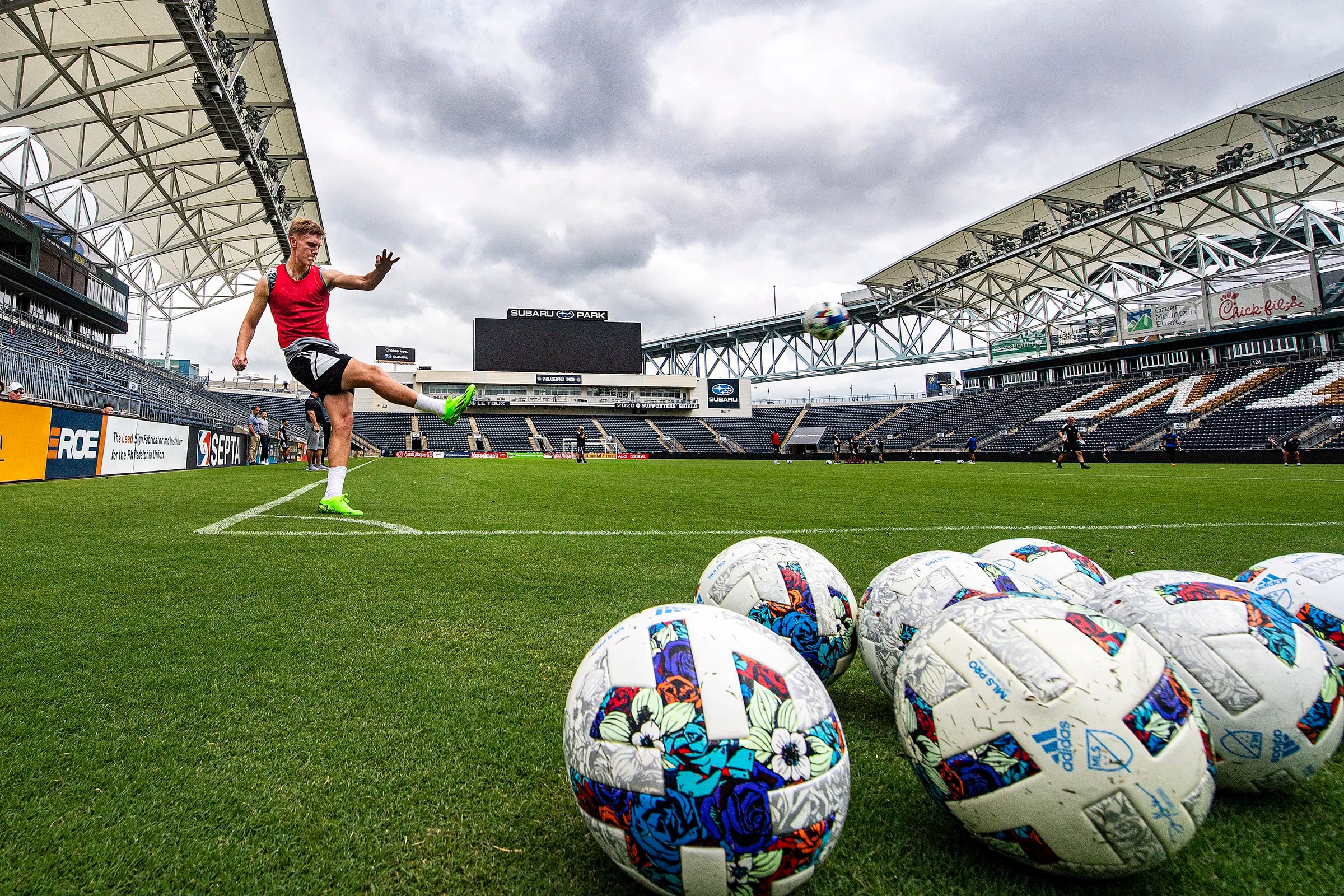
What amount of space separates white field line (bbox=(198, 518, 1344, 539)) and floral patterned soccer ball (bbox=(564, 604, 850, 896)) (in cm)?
406

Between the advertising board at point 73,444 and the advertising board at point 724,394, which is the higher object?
the advertising board at point 724,394

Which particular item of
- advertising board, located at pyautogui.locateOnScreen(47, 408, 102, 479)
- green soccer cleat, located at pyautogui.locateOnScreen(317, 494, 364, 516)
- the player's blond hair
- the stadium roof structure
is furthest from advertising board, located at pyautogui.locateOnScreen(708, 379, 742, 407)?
the player's blond hair

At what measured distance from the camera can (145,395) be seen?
898 inches

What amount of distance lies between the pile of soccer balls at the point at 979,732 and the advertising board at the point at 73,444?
1326 centimetres

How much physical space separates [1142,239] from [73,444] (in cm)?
4462

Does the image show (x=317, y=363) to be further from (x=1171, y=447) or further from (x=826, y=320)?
(x=1171, y=447)

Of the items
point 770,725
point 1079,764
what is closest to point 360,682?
point 770,725

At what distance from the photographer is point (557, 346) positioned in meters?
56.5

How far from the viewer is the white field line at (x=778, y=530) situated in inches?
201

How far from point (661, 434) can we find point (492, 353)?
17.2 metres

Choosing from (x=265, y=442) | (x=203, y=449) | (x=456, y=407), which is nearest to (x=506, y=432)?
(x=265, y=442)

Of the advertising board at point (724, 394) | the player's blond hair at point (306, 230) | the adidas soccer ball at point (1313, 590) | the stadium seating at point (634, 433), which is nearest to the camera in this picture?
the adidas soccer ball at point (1313, 590)

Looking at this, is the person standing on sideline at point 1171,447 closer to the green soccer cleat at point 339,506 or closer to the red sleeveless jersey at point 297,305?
the green soccer cleat at point 339,506

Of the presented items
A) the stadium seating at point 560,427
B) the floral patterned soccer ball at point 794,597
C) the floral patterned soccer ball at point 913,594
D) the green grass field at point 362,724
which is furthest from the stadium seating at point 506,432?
the floral patterned soccer ball at point 913,594
